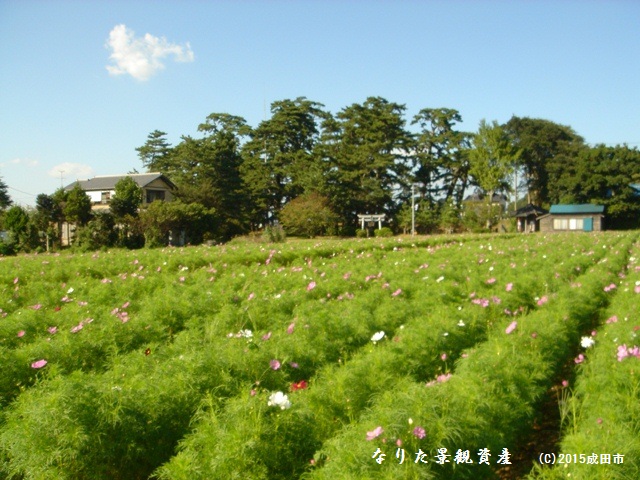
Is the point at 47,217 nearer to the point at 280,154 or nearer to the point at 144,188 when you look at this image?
the point at 144,188

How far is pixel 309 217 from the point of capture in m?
39.1

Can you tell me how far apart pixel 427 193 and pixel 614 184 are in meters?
15.9

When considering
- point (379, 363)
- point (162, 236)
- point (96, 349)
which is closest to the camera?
point (379, 363)

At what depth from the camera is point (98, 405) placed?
10.2 feet

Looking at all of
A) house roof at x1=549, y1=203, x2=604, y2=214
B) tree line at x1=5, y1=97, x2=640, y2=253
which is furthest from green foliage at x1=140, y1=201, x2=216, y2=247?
house roof at x1=549, y1=203, x2=604, y2=214

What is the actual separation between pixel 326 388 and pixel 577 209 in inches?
1893

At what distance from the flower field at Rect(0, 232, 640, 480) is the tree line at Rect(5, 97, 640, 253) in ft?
97.5

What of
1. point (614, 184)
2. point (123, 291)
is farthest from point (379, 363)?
point (614, 184)

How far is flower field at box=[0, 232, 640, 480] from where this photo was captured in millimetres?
2805

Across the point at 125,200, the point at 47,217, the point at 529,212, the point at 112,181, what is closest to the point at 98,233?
the point at 125,200

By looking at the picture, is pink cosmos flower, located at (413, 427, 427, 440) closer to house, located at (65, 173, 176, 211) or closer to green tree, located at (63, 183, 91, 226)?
green tree, located at (63, 183, 91, 226)

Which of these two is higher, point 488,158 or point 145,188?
point 488,158

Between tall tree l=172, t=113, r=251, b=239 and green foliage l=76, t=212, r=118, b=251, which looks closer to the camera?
green foliage l=76, t=212, r=118, b=251

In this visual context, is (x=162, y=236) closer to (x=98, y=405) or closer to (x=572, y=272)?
(x=572, y=272)
